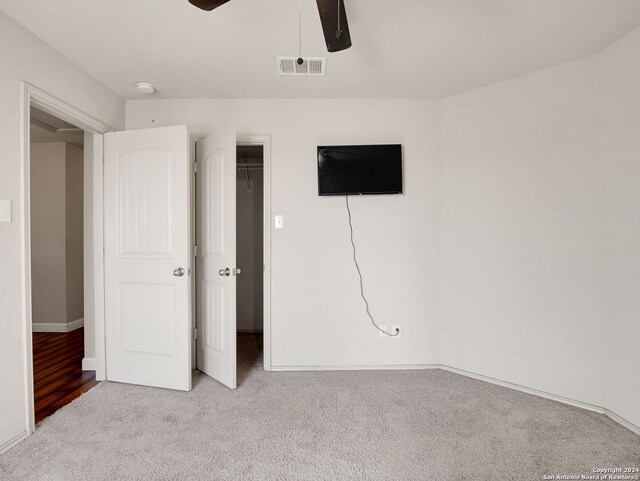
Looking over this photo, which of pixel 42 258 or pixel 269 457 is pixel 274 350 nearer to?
pixel 269 457

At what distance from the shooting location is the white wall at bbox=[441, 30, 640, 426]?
2057mm

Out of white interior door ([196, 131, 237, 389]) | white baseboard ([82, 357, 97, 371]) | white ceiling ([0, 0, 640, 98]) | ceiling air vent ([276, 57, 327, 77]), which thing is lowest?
white baseboard ([82, 357, 97, 371])

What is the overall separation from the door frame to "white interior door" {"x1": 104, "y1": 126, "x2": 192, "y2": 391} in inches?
2.5

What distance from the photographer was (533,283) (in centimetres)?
245

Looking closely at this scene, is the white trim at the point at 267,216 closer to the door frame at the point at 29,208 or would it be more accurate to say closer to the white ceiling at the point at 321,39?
the white ceiling at the point at 321,39

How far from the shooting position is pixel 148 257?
2.54 meters

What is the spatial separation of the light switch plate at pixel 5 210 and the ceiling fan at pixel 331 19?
4.91ft

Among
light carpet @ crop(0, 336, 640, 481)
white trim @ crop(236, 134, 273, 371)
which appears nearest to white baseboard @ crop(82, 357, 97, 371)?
light carpet @ crop(0, 336, 640, 481)

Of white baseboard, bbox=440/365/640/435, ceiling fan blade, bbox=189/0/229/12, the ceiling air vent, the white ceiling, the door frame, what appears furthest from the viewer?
the ceiling air vent

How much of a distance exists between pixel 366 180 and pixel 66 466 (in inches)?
104

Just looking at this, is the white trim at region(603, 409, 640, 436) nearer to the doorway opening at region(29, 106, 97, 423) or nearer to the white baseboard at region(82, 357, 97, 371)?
the white baseboard at region(82, 357, 97, 371)

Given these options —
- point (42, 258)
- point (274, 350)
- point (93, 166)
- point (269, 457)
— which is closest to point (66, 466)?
point (269, 457)

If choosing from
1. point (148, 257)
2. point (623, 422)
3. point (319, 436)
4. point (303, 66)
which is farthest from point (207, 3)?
point (623, 422)

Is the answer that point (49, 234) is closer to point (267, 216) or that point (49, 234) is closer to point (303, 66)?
point (267, 216)
